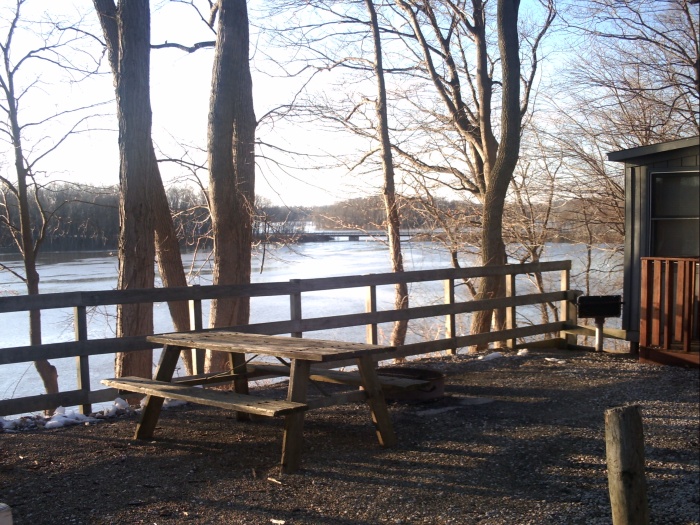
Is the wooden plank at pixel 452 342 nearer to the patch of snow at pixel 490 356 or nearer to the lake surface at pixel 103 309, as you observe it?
the patch of snow at pixel 490 356

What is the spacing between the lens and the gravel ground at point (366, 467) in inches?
164

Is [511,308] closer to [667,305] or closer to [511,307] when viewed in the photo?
[511,307]

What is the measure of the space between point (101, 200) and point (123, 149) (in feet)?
27.8

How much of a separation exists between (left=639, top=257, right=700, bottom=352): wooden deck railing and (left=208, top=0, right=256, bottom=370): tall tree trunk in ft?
17.4

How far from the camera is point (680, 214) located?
9.67 metres

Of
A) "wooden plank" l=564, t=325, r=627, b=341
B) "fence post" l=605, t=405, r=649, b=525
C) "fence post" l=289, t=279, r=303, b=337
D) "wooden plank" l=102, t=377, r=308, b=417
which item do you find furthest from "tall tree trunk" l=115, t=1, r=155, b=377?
"fence post" l=605, t=405, r=649, b=525

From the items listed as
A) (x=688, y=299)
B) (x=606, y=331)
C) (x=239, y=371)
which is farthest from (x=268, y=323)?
(x=606, y=331)

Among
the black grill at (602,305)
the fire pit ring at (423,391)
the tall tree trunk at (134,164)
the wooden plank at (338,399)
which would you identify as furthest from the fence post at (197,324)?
the black grill at (602,305)

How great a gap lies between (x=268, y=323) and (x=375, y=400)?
233cm

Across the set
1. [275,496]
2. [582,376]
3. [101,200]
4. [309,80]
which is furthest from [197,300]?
[101,200]

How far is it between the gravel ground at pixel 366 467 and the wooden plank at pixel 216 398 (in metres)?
0.42

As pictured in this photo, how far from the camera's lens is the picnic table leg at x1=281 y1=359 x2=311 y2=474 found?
15.8 feet

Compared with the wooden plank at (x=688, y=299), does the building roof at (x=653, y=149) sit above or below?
above

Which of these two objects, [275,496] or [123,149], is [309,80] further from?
[275,496]
